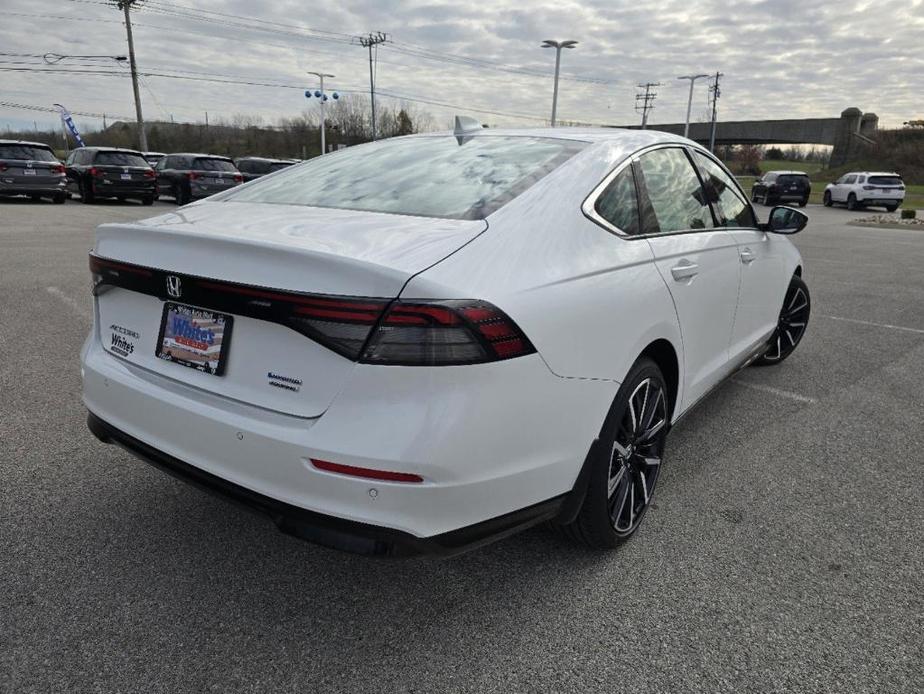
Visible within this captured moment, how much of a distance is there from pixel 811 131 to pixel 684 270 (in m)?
79.1

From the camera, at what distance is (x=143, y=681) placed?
6.43ft

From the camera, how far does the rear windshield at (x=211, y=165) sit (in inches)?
816

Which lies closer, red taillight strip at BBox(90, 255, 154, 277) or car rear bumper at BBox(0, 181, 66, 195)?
red taillight strip at BBox(90, 255, 154, 277)

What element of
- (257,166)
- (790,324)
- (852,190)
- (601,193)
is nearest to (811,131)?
(852,190)

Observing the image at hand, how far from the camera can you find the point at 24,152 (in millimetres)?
18719

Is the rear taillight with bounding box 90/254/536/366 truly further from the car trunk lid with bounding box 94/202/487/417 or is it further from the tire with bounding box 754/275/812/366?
the tire with bounding box 754/275/812/366

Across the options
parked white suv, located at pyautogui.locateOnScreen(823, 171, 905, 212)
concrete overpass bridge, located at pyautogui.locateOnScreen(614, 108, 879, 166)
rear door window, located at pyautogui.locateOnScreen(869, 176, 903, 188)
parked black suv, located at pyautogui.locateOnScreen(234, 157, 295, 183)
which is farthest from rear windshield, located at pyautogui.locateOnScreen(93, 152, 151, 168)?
concrete overpass bridge, located at pyautogui.locateOnScreen(614, 108, 879, 166)

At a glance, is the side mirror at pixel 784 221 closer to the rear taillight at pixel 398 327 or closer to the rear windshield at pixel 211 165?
the rear taillight at pixel 398 327

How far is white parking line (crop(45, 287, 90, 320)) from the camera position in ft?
20.4

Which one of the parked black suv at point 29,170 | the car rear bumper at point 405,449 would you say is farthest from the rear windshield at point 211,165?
the car rear bumper at point 405,449

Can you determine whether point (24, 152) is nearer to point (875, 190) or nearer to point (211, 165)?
point (211, 165)

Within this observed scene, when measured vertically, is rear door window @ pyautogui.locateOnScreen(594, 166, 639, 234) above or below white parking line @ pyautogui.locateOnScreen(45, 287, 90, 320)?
above

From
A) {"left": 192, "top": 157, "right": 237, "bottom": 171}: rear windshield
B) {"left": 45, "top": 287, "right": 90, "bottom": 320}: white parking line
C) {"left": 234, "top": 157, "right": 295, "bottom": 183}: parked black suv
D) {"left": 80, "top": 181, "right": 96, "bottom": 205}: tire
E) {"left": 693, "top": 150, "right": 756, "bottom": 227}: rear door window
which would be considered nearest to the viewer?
{"left": 693, "top": 150, "right": 756, "bottom": 227}: rear door window

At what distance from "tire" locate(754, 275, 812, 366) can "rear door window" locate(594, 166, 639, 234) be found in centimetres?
280
